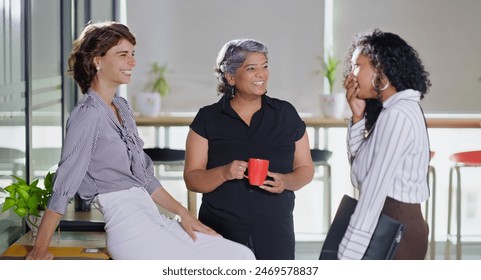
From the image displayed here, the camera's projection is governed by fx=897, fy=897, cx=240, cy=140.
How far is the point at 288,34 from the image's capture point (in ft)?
17.0

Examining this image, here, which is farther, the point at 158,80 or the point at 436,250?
the point at 158,80

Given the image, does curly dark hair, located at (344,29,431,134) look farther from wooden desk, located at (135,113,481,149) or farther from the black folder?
wooden desk, located at (135,113,481,149)

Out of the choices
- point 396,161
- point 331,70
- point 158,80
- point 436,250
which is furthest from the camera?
point 158,80

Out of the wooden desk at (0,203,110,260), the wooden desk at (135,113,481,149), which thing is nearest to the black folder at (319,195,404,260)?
the wooden desk at (0,203,110,260)

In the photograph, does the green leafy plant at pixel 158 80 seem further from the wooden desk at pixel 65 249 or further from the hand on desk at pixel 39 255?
the hand on desk at pixel 39 255

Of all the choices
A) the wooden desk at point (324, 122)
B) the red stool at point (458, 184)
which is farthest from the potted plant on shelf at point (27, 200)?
the red stool at point (458, 184)

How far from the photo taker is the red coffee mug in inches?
91.0

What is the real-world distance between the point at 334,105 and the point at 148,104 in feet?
3.30

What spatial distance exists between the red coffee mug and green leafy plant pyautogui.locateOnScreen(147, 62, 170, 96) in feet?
9.33

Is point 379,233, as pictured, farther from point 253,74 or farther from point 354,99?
point 253,74

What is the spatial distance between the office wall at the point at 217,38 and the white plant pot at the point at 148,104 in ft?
0.83

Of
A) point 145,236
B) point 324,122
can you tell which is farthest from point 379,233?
point 324,122

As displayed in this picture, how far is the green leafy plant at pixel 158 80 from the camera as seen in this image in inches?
201

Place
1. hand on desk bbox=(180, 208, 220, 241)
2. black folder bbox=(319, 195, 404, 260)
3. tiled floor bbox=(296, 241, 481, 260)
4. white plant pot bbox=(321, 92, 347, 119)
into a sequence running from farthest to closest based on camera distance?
1. white plant pot bbox=(321, 92, 347, 119)
2. tiled floor bbox=(296, 241, 481, 260)
3. hand on desk bbox=(180, 208, 220, 241)
4. black folder bbox=(319, 195, 404, 260)
